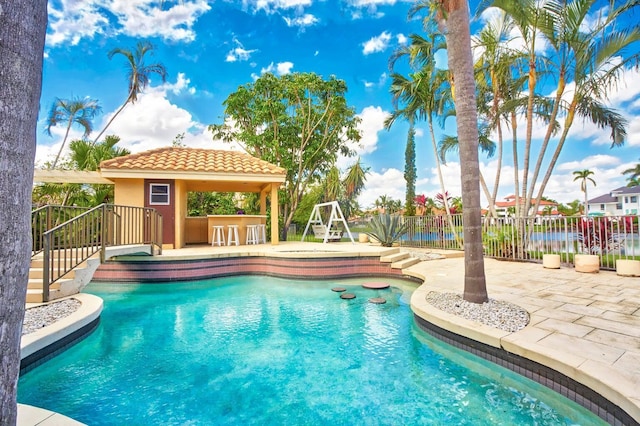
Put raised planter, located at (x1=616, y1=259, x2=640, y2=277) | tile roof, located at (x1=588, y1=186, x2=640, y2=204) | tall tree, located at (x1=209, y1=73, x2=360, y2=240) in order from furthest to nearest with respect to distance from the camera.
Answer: tile roof, located at (x1=588, y1=186, x2=640, y2=204)
tall tree, located at (x1=209, y1=73, x2=360, y2=240)
raised planter, located at (x1=616, y1=259, x2=640, y2=277)

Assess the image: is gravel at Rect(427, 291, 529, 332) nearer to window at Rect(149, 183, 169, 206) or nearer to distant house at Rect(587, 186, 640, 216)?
window at Rect(149, 183, 169, 206)

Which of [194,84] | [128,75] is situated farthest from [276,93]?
[128,75]

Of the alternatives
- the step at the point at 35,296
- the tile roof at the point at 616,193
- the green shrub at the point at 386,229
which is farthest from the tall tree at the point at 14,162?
the tile roof at the point at 616,193

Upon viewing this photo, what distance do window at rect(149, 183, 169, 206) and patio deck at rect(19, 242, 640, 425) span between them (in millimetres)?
8326

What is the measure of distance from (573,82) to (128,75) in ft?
62.9

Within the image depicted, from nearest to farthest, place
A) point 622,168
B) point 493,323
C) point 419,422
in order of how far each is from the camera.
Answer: point 419,422 < point 493,323 < point 622,168

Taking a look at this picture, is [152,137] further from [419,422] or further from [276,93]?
[419,422]

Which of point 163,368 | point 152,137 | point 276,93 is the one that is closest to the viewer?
point 163,368

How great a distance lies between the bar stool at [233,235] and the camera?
10.6 metres

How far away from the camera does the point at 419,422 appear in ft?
7.66

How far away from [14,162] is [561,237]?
10.2m

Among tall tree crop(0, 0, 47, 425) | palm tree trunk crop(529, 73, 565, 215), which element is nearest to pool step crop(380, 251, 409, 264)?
palm tree trunk crop(529, 73, 565, 215)

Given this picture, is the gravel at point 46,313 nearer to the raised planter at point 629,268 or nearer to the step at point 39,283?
the step at point 39,283

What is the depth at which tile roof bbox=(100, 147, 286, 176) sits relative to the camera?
9.38 meters
